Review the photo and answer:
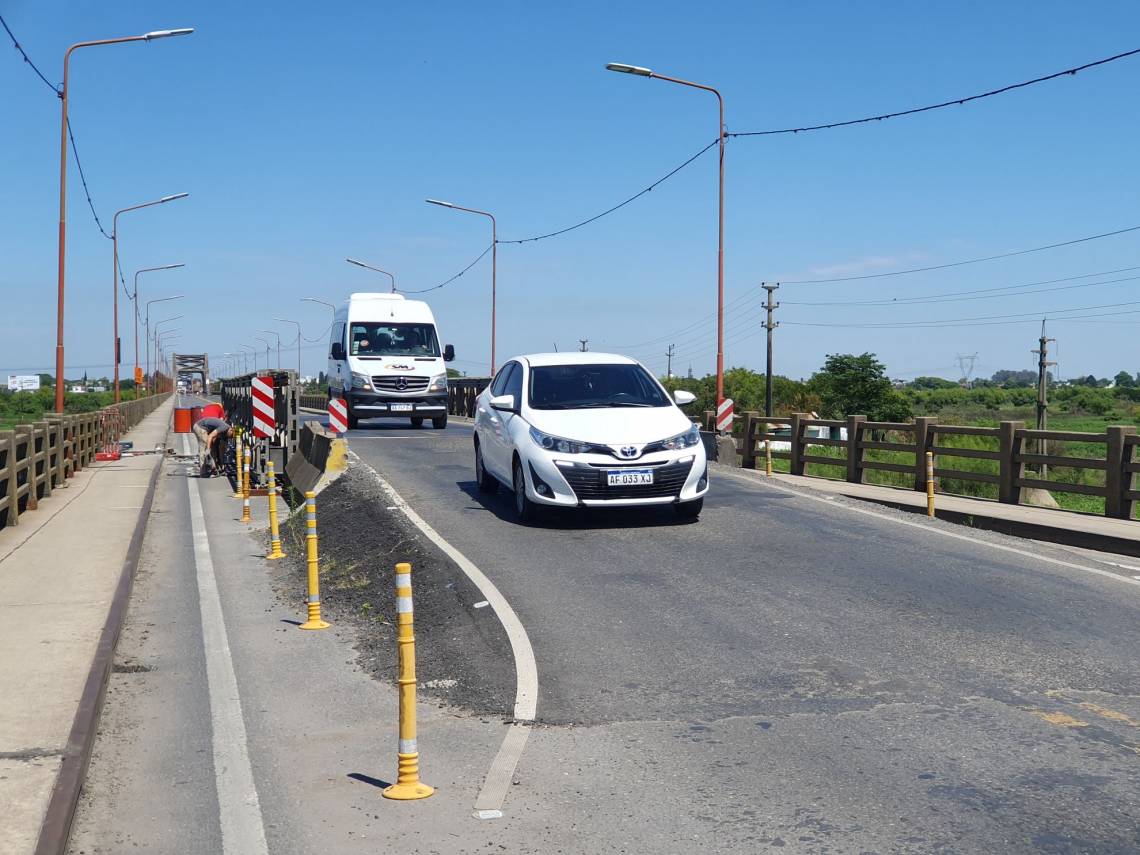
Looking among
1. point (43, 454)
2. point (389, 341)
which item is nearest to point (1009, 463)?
point (43, 454)

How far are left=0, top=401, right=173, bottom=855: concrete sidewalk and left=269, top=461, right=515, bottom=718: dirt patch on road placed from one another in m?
1.80

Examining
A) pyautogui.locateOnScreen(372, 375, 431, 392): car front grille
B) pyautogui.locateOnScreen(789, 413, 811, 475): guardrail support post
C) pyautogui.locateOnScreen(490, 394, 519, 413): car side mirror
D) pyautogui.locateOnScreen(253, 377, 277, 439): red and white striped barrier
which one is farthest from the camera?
pyautogui.locateOnScreen(372, 375, 431, 392): car front grille

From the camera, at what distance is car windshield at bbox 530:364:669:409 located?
41.4ft

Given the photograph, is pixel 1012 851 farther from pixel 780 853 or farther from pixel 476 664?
pixel 476 664

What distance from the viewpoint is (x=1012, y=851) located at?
4250 millimetres

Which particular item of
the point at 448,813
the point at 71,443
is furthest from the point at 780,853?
the point at 71,443

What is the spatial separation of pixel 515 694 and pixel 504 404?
21.3 feet

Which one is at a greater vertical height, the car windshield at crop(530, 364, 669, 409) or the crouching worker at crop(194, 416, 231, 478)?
the car windshield at crop(530, 364, 669, 409)

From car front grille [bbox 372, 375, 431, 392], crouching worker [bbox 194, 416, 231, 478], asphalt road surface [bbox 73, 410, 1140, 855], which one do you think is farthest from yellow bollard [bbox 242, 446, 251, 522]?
car front grille [bbox 372, 375, 431, 392]

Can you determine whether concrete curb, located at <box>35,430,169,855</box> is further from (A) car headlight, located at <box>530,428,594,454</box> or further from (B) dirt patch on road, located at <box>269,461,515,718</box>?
(A) car headlight, located at <box>530,428,594,454</box>

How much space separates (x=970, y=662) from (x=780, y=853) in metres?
3.01

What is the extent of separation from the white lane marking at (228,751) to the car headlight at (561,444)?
11.3 ft

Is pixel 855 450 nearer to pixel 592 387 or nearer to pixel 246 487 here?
pixel 592 387

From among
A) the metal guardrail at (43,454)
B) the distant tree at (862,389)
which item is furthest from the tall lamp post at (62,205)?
the distant tree at (862,389)
